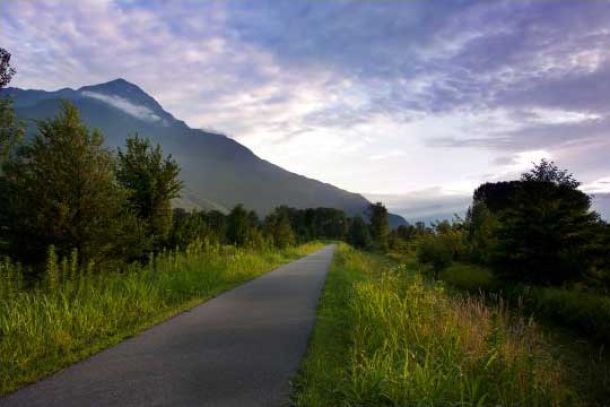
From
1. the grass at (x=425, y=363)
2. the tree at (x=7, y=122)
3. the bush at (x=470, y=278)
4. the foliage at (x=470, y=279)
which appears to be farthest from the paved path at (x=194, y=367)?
the bush at (x=470, y=278)

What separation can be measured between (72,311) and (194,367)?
3214mm

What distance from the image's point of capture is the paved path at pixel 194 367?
212 inches

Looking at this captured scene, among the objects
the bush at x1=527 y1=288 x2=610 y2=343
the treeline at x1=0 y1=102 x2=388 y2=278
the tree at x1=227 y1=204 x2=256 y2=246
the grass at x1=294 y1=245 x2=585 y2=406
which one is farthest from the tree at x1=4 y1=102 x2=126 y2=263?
the tree at x1=227 y1=204 x2=256 y2=246

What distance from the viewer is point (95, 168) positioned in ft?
41.8

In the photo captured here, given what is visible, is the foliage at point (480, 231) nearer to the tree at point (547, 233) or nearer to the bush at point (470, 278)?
the bush at point (470, 278)

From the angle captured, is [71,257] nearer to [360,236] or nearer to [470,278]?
[470,278]

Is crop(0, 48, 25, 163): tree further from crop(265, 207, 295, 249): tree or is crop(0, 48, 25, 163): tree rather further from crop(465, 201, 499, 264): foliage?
crop(265, 207, 295, 249): tree

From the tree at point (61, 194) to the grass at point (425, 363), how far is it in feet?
21.4

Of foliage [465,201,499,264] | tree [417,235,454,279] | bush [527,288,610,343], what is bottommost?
bush [527,288,610,343]

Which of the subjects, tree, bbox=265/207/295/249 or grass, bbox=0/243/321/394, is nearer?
grass, bbox=0/243/321/394

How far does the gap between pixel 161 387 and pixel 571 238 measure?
595 inches

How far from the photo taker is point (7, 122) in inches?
506

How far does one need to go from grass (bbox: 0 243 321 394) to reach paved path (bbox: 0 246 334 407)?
429 mm

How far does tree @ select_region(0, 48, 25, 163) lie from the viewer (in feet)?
41.8
